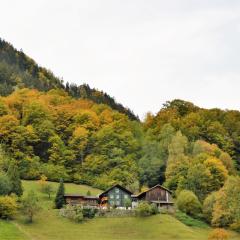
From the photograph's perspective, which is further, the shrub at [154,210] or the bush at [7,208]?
the shrub at [154,210]

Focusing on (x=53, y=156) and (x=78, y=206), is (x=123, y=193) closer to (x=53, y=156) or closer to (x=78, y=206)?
(x=78, y=206)

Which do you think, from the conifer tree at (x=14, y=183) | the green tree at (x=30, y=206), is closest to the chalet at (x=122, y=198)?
the conifer tree at (x=14, y=183)

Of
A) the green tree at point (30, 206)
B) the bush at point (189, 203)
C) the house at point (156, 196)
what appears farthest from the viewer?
Answer: the house at point (156, 196)

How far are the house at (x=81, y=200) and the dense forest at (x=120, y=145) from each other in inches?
607

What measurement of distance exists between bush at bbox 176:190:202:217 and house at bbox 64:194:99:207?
14.3 m

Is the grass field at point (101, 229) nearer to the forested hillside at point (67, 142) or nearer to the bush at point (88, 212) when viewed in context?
the bush at point (88, 212)

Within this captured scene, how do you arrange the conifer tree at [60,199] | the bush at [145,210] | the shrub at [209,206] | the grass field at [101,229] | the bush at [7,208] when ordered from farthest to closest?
1. the shrub at [209,206]
2. the conifer tree at [60,199]
3. the bush at [145,210]
4. the bush at [7,208]
5. the grass field at [101,229]

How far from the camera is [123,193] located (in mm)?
99000

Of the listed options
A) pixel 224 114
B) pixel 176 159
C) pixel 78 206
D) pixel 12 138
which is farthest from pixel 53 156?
pixel 224 114

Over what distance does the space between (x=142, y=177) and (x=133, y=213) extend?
103ft

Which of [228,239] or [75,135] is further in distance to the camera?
[75,135]

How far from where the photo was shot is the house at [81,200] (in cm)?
9469

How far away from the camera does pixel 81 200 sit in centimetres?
9588

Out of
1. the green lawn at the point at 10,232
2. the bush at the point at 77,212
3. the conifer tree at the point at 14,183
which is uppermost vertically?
the conifer tree at the point at 14,183
